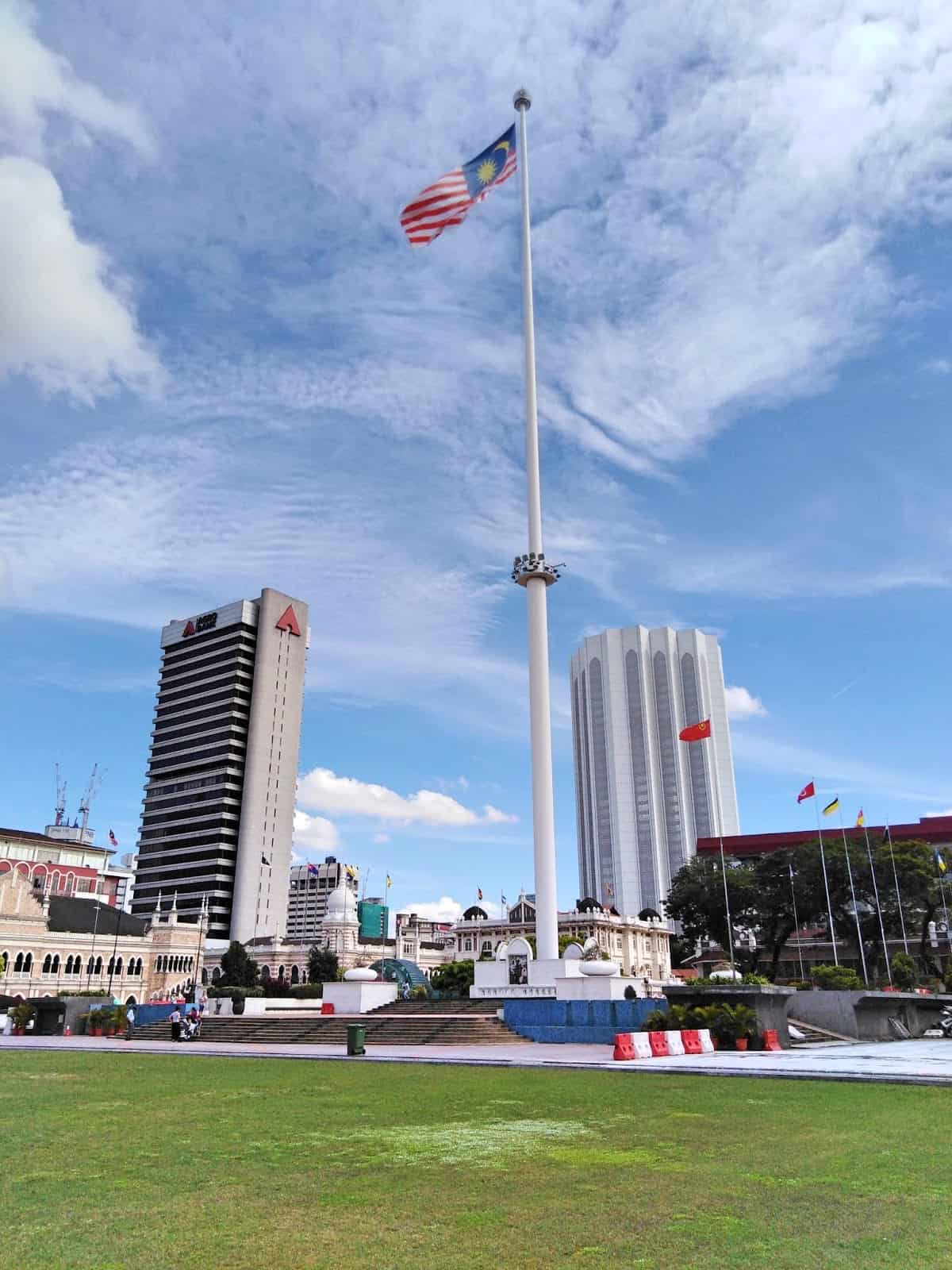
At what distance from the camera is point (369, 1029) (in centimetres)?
3925

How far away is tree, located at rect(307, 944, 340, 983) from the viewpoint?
94062 mm

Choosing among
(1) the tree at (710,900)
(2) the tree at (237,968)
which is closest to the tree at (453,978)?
(2) the tree at (237,968)

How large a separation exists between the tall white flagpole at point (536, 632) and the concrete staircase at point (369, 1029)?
23.4 feet

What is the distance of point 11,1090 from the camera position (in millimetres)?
19375

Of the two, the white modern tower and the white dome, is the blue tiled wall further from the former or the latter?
the white modern tower

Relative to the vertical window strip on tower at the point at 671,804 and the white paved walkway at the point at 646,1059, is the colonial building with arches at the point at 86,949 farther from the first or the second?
the vertical window strip on tower at the point at 671,804

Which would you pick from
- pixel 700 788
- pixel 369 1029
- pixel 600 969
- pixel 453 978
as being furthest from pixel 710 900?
pixel 700 788

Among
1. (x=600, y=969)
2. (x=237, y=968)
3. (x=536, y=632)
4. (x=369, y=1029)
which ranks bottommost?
(x=369, y=1029)

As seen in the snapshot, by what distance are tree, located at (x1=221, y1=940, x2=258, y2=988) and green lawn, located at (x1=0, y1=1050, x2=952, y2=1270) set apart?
263 ft

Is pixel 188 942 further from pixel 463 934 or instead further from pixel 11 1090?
pixel 11 1090

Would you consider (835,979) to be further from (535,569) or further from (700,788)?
(700,788)

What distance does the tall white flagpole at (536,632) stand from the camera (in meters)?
48.3

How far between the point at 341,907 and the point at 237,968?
21237mm

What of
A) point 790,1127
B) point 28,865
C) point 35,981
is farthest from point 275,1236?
point 28,865
